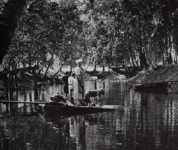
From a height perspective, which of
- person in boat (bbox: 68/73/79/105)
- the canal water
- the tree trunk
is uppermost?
the tree trunk

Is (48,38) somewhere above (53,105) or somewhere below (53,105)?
above

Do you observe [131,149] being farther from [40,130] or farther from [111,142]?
[40,130]

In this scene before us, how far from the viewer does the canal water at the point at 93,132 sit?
11.6 m

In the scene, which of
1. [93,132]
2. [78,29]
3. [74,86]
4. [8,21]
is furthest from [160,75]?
[8,21]

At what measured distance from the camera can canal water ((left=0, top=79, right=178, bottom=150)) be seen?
11.6 metres

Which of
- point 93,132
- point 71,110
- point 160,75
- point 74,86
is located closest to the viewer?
point 93,132

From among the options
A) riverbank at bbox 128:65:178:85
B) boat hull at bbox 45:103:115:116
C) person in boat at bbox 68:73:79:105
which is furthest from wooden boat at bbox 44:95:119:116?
riverbank at bbox 128:65:178:85

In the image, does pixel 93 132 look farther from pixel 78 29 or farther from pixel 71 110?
pixel 78 29

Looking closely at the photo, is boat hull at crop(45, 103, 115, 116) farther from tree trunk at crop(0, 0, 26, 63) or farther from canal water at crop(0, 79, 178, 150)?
tree trunk at crop(0, 0, 26, 63)

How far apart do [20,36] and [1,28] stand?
4619 centimetres

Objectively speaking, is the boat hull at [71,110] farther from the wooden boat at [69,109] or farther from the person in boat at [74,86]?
the person in boat at [74,86]

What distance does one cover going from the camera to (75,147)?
37.5ft

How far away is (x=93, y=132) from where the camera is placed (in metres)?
14.5

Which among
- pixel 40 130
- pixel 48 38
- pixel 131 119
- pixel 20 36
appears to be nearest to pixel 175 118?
pixel 131 119
